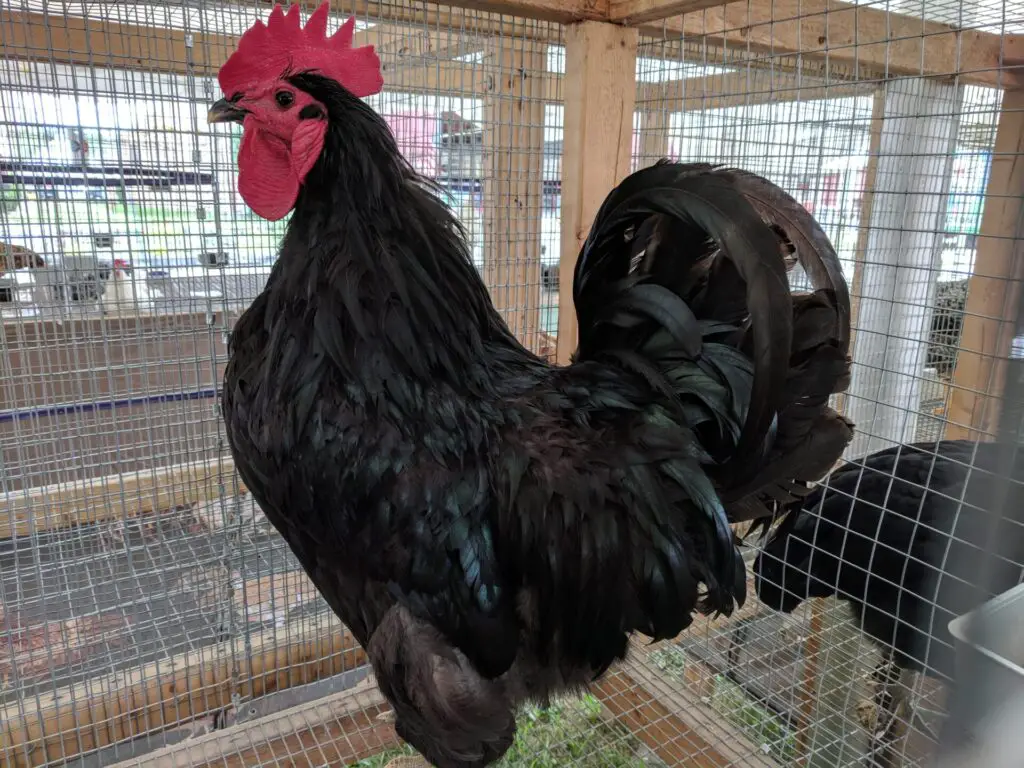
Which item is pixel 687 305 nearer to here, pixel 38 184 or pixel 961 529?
pixel 961 529

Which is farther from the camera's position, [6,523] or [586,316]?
[6,523]

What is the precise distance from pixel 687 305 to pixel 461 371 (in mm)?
565

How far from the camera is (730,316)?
1.46 m

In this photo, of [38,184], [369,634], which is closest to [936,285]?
[369,634]

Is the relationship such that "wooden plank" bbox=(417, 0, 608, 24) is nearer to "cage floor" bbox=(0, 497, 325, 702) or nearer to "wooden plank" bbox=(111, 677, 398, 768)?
"cage floor" bbox=(0, 497, 325, 702)

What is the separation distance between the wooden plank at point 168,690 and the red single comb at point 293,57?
1944 mm

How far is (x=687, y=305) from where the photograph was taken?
1463 mm

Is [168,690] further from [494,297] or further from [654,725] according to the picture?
[494,297]

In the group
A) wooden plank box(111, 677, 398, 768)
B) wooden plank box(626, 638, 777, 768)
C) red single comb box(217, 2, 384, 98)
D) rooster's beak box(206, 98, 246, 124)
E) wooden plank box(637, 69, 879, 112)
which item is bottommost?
wooden plank box(111, 677, 398, 768)

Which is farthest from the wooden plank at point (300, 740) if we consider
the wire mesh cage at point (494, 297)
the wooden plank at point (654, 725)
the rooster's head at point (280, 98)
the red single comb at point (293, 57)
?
the red single comb at point (293, 57)

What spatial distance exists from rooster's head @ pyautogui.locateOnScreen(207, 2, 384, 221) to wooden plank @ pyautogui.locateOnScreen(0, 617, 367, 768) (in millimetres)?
1737

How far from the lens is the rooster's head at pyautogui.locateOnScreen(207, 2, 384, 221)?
1.42 meters

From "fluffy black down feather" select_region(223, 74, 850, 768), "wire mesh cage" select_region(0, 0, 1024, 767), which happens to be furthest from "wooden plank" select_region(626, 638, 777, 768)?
"fluffy black down feather" select_region(223, 74, 850, 768)

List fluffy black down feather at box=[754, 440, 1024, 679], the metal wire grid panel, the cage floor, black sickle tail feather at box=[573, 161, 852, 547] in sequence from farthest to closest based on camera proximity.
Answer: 1. the cage floor
2. the metal wire grid panel
3. fluffy black down feather at box=[754, 440, 1024, 679]
4. black sickle tail feather at box=[573, 161, 852, 547]
